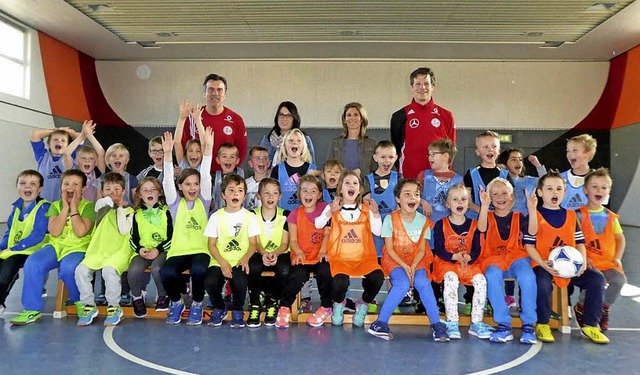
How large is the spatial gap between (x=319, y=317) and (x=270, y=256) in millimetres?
590

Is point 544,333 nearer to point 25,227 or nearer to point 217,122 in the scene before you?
point 217,122

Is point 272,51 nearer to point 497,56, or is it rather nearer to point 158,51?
point 158,51

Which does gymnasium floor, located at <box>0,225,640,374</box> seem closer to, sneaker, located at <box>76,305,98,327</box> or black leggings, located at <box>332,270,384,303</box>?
sneaker, located at <box>76,305,98,327</box>

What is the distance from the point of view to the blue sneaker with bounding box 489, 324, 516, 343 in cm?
357

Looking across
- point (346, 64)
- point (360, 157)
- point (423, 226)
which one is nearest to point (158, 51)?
point (346, 64)

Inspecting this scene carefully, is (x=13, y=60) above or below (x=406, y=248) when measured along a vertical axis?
above

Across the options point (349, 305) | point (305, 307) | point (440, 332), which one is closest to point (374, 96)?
point (349, 305)

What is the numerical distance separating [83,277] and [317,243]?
5.94ft

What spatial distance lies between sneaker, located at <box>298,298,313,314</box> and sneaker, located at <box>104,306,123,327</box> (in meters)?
1.37

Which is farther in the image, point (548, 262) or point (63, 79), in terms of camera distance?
point (63, 79)

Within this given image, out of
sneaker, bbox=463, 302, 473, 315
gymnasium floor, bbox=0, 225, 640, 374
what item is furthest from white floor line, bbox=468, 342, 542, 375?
sneaker, bbox=463, 302, 473, 315

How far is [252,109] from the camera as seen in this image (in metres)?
13.3

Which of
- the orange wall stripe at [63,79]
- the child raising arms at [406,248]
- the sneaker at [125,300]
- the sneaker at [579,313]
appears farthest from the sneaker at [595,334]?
the orange wall stripe at [63,79]

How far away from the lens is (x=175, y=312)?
4.02 m
